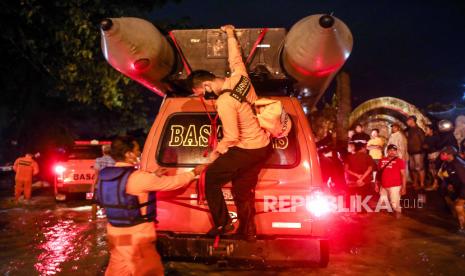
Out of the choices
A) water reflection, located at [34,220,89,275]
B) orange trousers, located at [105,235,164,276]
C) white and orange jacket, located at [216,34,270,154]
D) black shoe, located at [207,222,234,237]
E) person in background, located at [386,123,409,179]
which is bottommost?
water reflection, located at [34,220,89,275]

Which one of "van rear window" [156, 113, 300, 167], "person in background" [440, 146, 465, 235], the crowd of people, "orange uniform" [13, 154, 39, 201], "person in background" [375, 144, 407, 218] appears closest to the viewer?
"van rear window" [156, 113, 300, 167]

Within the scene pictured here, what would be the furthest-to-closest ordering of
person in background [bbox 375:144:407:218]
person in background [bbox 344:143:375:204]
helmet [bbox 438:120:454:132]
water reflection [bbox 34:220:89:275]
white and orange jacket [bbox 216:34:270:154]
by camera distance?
helmet [bbox 438:120:454:132]
person in background [bbox 344:143:375:204]
person in background [bbox 375:144:407:218]
water reflection [bbox 34:220:89:275]
white and orange jacket [bbox 216:34:270:154]

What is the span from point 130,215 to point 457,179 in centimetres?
640

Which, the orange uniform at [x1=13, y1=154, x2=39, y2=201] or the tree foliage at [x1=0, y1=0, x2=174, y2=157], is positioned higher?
the tree foliage at [x1=0, y1=0, x2=174, y2=157]

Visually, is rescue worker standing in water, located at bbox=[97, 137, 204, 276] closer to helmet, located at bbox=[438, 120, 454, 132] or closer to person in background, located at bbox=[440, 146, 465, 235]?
person in background, located at bbox=[440, 146, 465, 235]

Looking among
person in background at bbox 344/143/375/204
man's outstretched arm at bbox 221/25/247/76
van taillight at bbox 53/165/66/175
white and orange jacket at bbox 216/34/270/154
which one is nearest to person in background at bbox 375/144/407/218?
person in background at bbox 344/143/375/204

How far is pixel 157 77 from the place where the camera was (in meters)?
4.97

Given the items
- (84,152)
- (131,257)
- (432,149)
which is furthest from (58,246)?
(432,149)

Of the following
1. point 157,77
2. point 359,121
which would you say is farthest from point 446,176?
point 359,121

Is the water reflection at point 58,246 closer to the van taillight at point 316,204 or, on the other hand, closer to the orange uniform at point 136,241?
the orange uniform at point 136,241

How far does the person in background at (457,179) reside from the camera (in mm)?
7582

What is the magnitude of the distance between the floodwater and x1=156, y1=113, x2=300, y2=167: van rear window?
133cm

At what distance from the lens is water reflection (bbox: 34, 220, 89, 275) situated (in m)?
5.96

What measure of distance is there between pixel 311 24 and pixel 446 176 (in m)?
5.45
